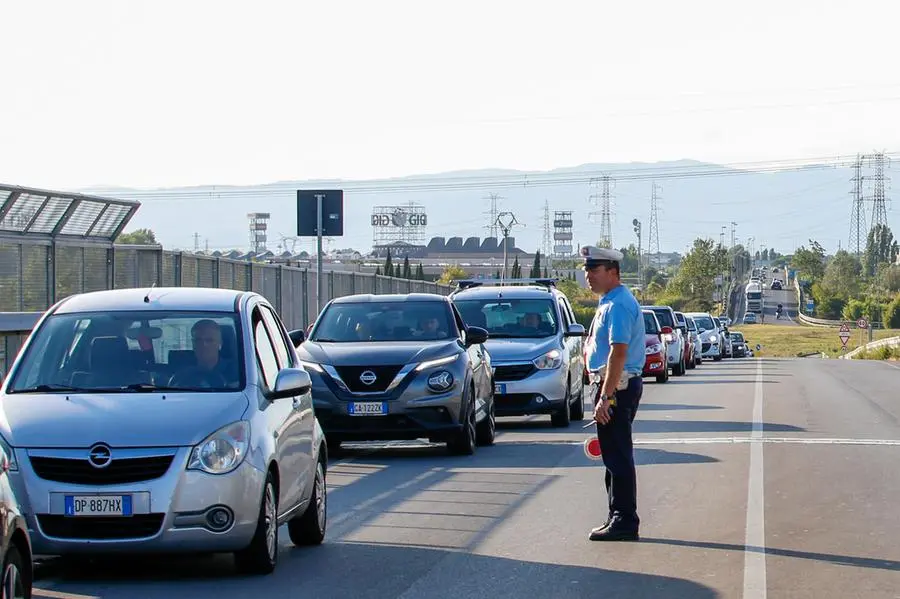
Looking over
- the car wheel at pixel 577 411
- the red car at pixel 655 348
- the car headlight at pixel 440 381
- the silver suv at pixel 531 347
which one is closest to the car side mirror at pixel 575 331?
the silver suv at pixel 531 347

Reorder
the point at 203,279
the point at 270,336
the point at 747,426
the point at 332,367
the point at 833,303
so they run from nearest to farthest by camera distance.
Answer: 1. the point at 270,336
2. the point at 332,367
3. the point at 747,426
4. the point at 203,279
5. the point at 833,303

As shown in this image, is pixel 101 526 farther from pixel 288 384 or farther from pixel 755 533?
pixel 755 533

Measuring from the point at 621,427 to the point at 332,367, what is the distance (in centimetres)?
639

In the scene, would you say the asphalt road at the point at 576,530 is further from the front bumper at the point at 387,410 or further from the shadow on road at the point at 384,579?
the front bumper at the point at 387,410

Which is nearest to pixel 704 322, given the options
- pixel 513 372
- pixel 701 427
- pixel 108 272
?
pixel 701 427

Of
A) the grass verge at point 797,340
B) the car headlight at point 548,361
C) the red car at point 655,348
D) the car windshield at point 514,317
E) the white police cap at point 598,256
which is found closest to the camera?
the white police cap at point 598,256

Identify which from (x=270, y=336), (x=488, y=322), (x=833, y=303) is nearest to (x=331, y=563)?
(x=270, y=336)

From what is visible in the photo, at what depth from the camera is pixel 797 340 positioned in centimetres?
12975

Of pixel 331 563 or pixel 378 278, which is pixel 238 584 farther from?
pixel 378 278

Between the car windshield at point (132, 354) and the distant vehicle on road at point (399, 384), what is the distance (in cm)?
540

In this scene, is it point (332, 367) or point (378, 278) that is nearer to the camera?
point (332, 367)

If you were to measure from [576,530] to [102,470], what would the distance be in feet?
13.2

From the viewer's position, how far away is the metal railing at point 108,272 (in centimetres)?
1959

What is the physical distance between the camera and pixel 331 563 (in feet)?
32.9
